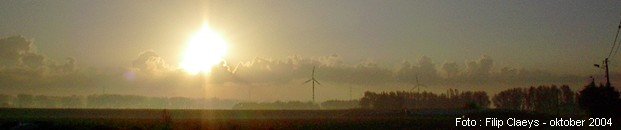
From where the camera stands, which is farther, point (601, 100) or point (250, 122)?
point (601, 100)

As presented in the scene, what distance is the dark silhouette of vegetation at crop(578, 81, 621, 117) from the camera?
8988cm

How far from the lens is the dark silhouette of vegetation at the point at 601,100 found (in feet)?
295

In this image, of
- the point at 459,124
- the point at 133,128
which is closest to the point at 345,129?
the point at 459,124

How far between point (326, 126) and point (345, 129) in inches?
119

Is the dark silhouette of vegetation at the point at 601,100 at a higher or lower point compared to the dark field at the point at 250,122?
higher

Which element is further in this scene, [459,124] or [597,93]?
[597,93]

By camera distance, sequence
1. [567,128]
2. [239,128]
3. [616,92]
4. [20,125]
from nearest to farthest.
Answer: [20,125] < [239,128] < [567,128] < [616,92]

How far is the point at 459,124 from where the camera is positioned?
233ft

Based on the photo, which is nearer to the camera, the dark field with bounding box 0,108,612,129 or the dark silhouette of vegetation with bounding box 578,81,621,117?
the dark field with bounding box 0,108,612,129

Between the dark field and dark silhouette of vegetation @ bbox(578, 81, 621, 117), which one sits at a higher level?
dark silhouette of vegetation @ bbox(578, 81, 621, 117)

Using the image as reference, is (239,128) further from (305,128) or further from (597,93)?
(597,93)

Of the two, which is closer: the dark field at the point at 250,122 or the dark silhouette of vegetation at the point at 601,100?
the dark field at the point at 250,122

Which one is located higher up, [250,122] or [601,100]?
[601,100]

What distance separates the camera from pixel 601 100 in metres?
91.2
